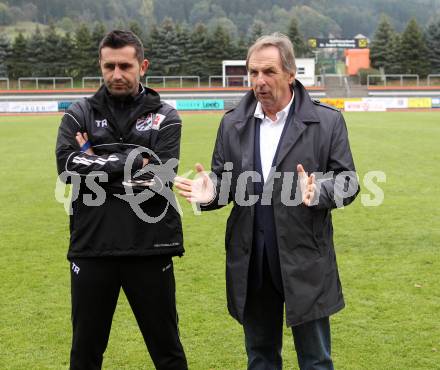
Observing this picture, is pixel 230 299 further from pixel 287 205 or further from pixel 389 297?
pixel 389 297

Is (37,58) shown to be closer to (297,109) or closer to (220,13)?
(297,109)

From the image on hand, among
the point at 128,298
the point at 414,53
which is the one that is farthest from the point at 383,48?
the point at 128,298

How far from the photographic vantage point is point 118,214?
143 inches

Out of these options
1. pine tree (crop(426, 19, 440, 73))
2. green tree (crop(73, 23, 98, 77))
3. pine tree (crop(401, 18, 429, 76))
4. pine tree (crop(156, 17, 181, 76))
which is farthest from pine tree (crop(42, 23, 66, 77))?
pine tree (crop(426, 19, 440, 73))

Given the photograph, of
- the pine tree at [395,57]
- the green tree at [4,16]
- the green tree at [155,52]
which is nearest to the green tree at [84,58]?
the green tree at [155,52]

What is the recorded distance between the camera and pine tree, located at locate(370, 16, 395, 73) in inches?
2512

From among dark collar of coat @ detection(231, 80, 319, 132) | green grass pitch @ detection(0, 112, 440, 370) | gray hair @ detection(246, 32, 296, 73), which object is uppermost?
gray hair @ detection(246, 32, 296, 73)

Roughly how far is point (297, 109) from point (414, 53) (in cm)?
6216

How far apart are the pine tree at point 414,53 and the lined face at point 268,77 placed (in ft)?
203

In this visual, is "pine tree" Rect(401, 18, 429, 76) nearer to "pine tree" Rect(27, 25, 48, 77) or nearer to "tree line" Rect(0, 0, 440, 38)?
"pine tree" Rect(27, 25, 48, 77)

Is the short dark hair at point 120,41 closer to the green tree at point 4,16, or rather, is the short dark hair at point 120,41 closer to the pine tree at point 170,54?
the pine tree at point 170,54

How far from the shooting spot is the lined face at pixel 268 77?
11.1ft

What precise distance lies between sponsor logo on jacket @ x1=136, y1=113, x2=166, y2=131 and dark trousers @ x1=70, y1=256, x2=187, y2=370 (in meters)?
0.73

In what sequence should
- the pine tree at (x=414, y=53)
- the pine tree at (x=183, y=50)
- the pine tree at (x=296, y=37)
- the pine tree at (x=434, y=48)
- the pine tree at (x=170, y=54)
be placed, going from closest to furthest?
the pine tree at (x=414, y=53) → the pine tree at (x=434, y=48) → the pine tree at (x=183, y=50) → the pine tree at (x=170, y=54) → the pine tree at (x=296, y=37)
